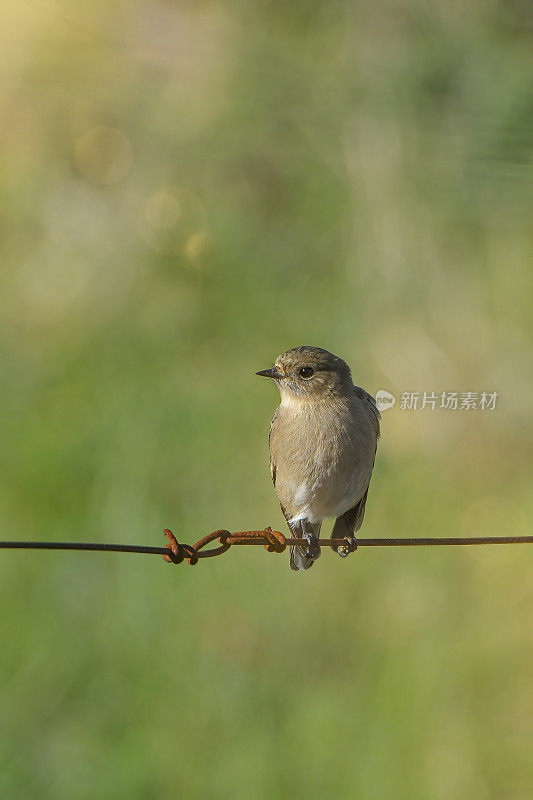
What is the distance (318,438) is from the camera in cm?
367

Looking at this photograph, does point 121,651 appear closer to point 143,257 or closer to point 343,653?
point 343,653

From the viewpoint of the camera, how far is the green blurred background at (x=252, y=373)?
14.8 ft

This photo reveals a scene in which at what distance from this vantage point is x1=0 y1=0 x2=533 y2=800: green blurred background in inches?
177

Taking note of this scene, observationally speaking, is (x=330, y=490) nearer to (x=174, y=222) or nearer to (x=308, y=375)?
(x=308, y=375)

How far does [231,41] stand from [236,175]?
2.99 ft

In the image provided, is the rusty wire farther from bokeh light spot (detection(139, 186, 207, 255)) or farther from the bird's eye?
bokeh light spot (detection(139, 186, 207, 255))

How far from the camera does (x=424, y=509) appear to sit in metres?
5.07

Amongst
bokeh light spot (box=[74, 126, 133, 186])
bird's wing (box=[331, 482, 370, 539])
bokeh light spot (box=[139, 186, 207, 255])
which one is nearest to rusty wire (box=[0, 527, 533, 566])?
bird's wing (box=[331, 482, 370, 539])

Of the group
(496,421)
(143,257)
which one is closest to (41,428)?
(143,257)

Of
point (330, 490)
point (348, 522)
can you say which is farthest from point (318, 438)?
point (348, 522)

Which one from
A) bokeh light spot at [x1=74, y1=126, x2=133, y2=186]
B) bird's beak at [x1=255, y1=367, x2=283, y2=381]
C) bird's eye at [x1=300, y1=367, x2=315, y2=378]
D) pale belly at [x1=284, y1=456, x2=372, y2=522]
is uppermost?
bokeh light spot at [x1=74, y1=126, x2=133, y2=186]

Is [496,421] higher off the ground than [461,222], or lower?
lower

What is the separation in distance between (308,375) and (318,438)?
24cm

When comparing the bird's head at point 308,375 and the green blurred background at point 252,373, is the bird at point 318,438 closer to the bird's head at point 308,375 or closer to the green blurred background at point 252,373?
the bird's head at point 308,375
